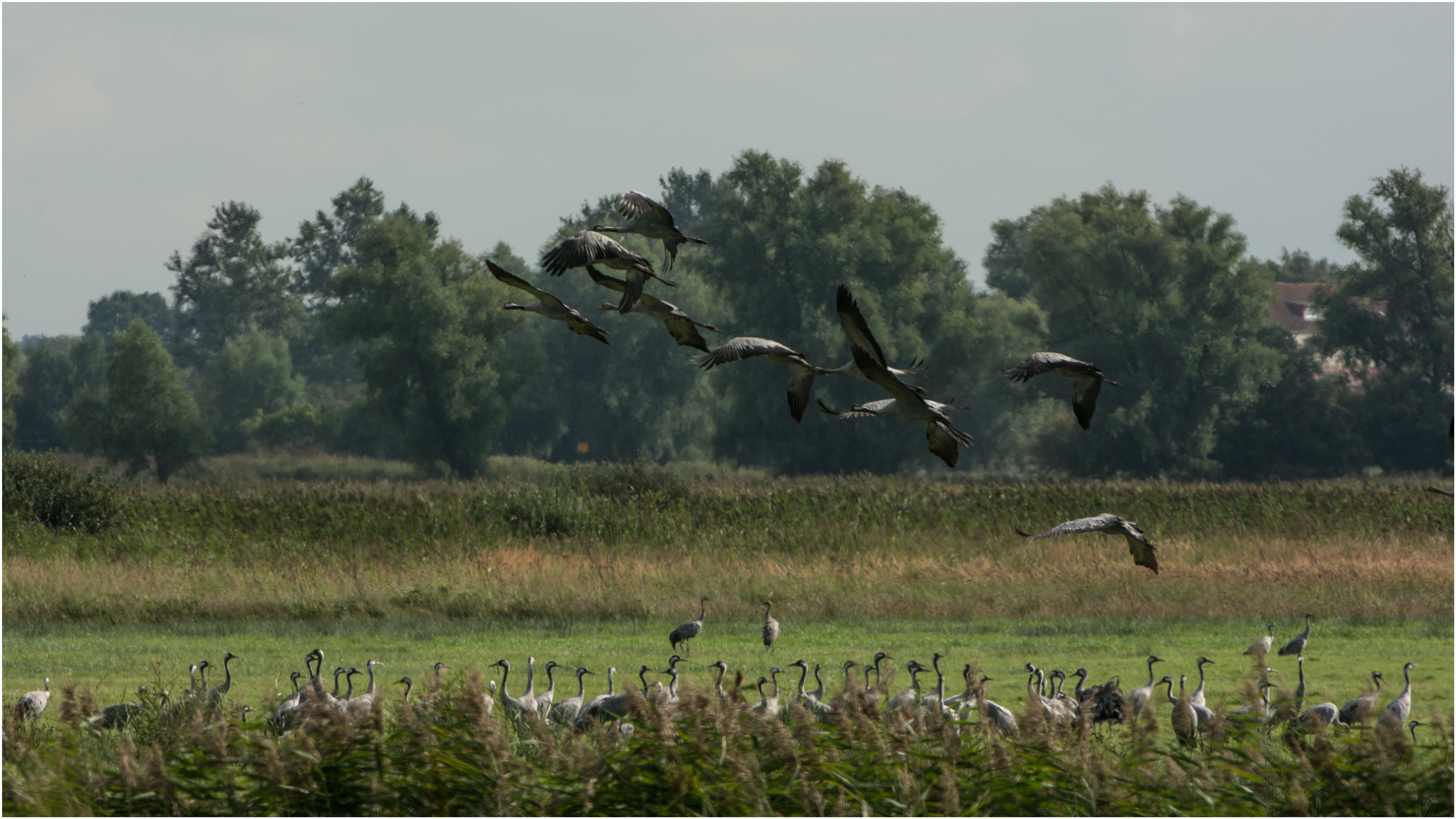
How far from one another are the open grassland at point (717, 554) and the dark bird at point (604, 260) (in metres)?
16.3

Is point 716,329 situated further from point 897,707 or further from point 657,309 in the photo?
point 897,707

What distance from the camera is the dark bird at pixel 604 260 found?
489 centimetres

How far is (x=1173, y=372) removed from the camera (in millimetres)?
60719

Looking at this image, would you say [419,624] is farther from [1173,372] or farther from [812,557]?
[1173,372]

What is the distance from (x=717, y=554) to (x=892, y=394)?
1996cm

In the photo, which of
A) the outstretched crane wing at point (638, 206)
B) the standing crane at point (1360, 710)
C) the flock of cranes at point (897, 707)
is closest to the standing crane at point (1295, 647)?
the flock of cranes at point (897, 707)

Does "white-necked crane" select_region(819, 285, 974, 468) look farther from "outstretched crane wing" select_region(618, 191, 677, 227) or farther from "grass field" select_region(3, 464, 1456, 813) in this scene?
"grass field" select_region(3, 464, 1456, 813)

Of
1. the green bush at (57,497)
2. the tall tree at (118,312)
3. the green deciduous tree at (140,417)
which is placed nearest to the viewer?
the green bush at (57,497)

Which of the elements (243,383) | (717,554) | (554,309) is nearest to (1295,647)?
(717,554)

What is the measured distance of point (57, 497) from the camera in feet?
88.5

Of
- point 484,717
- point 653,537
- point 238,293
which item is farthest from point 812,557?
point 238,293

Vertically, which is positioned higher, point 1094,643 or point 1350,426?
point 1350,426

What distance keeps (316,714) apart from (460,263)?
204 ft

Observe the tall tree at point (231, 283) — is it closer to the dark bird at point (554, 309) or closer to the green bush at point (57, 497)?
the green bush at point (57, 497)
